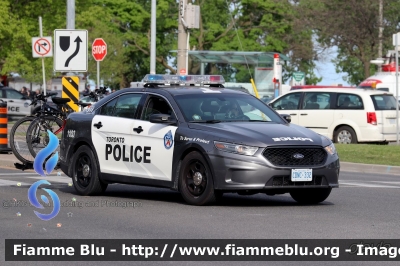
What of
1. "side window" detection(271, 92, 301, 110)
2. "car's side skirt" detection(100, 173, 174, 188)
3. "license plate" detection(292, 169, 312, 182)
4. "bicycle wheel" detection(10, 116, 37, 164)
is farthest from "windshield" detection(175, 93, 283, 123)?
"side window" detection(271, 92, 301, 110)

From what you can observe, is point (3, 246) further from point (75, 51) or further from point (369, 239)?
point (75, 51)

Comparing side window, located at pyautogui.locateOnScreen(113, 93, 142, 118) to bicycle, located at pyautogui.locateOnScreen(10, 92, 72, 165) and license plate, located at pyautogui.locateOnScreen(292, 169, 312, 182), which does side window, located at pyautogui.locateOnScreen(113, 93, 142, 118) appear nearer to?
license plate, located at pyautogui.locateOnScreen(292, 169, 312, 182)

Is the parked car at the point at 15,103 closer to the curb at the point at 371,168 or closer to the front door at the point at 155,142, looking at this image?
the curb at the point at 371,168

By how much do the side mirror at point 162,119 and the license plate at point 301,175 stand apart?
1.76 m

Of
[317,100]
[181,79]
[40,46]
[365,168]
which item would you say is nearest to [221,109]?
[181,79]

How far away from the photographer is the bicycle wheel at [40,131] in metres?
17.8

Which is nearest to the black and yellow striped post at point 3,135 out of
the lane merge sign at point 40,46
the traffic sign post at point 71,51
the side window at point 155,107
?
the traffic sign post at point 71,51

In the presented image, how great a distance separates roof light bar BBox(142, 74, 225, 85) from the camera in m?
14.1

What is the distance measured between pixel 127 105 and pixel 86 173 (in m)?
1.10

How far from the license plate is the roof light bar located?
2.61 metres

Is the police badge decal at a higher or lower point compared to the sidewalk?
higher

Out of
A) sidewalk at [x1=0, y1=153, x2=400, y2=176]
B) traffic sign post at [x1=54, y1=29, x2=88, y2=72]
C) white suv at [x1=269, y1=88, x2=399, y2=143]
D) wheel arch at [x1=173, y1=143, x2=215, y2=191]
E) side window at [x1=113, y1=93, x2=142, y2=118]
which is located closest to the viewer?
wheel arch at [x1=173, y1=143, x2=215, y2=191]

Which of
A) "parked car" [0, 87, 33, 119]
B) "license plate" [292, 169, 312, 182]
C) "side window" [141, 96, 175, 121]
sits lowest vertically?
"parked car" [0, 87, 33, 119]

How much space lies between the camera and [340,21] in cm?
5012
